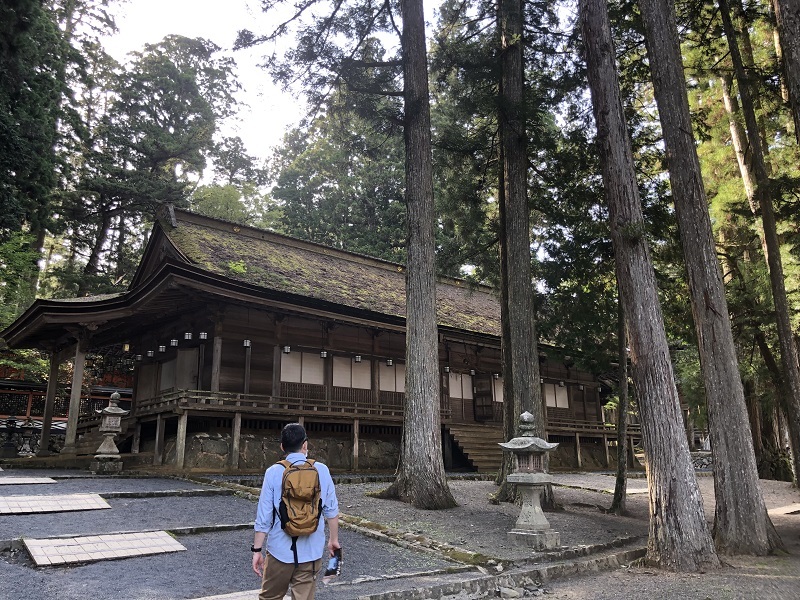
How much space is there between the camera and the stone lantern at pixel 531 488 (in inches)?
287

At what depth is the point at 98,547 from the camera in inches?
231

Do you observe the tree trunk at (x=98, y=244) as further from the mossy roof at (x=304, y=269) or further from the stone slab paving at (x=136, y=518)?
the stone slab paving at (x=136, y=518)

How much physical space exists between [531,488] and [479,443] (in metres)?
9.99

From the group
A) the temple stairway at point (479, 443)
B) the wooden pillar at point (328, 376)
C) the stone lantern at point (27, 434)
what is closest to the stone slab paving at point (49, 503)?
the wooden pillar at point (328, 376)

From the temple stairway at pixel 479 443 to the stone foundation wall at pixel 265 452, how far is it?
6.48ft

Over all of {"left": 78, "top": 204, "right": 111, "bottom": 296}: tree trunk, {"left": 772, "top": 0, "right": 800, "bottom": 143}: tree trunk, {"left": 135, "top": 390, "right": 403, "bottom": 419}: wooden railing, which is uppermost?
{"left": 78, "top": 204, "right": 111, "bottom": 296}: tree trunk

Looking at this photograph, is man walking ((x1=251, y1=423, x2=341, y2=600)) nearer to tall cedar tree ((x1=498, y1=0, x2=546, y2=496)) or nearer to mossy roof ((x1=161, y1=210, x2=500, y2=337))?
tall cedar tree ((x1=498, y1=0, x2=546, y2=496))

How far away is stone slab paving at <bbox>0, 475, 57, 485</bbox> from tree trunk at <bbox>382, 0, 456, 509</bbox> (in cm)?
643

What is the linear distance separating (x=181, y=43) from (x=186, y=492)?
33653mm

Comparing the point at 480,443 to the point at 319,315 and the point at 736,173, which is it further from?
the point at 736,173

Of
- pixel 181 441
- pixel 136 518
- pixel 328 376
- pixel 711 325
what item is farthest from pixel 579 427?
pixel 136 518

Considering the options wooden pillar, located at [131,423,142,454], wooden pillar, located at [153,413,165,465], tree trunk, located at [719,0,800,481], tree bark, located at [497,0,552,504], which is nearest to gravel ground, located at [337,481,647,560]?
tree bark, located at [497,0,552,504]

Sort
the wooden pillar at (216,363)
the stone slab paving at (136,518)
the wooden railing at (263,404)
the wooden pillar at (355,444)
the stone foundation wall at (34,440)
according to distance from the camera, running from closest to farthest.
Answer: the stone slab paving at (136,518) < the wooden railing at (263,404) < the wooden pillar at (216,363) < the wooden pillar at (355,444) < the stone foundation wall at (34,440)

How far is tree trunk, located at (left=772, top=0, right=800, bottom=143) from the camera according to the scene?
23.7ft
